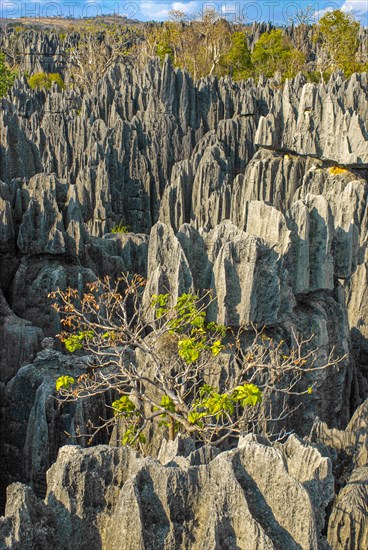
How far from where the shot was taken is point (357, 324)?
17.2 metres

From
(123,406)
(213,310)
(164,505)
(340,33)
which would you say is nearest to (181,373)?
(123,406)

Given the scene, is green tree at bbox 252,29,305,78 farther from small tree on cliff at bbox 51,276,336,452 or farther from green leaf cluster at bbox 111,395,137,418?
green leaf cluster at bbox 111,395,137,418

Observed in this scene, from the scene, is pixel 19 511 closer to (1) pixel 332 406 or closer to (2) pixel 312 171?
(1) pixel 332 406

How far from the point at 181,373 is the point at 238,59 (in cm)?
5232

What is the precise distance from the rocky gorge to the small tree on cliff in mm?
663

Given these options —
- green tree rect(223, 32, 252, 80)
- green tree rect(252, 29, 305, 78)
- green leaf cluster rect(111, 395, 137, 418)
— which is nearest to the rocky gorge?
green leaf cluster rect(111, 395, 137, 418)

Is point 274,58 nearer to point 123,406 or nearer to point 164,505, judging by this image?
point 123,406

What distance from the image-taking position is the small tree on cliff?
24.2 feet

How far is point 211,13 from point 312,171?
130 feet

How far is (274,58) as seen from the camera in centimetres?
5519

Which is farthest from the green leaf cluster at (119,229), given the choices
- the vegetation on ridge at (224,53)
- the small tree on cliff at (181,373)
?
the vegetation on ridge at (224,53)

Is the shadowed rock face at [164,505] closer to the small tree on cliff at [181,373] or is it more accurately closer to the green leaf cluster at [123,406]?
the small tree on cliff at [181,373]

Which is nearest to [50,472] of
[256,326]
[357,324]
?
[256,326]

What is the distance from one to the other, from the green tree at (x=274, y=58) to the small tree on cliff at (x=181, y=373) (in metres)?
47.2
